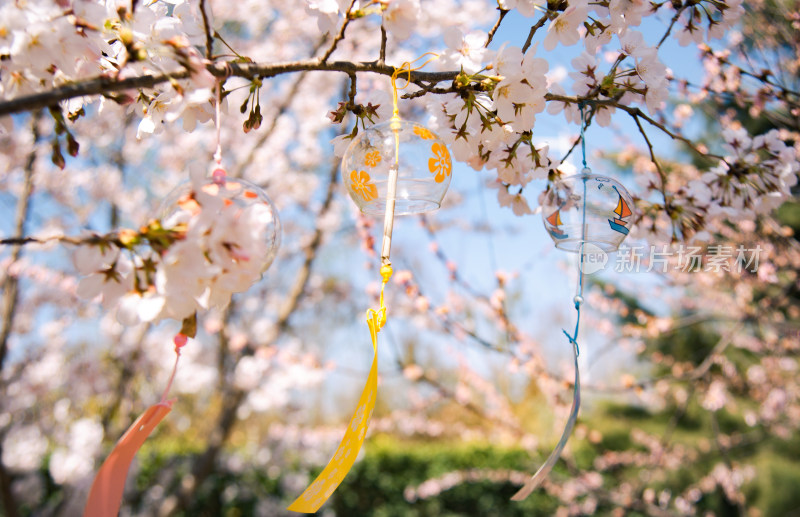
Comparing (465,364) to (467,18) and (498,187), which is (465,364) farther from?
(498,187)

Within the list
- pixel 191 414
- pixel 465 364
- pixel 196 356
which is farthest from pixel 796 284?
pixel 191 414

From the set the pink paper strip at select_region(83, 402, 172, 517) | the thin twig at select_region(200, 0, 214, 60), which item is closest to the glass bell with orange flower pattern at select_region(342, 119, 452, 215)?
Result: the thin twig at select_region(200, 0, 214, 60)

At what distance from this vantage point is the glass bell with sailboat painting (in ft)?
3.35

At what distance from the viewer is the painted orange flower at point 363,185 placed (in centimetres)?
94

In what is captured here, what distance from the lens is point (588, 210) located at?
1.02 m

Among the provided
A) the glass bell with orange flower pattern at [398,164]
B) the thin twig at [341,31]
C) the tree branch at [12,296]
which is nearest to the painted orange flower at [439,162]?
the glass bell with orange flower pattern at [398,164]

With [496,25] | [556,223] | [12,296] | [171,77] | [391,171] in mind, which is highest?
[496,25]

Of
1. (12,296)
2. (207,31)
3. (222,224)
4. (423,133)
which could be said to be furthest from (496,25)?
(12,296)

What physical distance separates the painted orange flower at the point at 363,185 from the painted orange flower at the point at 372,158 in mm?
19

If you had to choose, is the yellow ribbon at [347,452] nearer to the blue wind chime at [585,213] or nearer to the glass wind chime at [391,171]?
the glass wind chime at [391,171]

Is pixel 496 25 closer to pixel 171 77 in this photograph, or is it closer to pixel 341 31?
pixel 341 31

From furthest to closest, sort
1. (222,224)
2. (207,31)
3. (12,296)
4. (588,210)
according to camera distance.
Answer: (12,296) → (588,210) → (207,31) → (222,224)

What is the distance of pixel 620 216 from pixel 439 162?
14.9 inches

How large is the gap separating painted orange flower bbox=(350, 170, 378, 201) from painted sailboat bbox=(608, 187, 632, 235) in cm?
46
